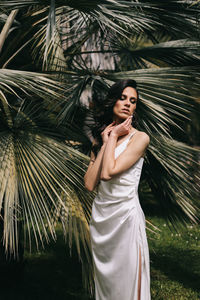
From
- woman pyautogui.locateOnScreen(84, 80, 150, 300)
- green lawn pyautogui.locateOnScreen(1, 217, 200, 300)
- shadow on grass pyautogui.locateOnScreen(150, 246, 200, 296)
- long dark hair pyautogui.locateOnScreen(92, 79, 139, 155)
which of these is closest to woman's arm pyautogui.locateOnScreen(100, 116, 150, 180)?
woman pyautogui.locateOnScreen(84, 80, 150, 300)

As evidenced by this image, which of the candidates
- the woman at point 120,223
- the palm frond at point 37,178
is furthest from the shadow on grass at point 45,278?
the woman at point 120,223

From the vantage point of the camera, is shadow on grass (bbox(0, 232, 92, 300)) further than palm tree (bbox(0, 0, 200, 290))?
Yes

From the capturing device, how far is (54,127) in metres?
3.27

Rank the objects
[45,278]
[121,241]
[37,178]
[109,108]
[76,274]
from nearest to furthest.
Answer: [121,241]
[109,108]
[37,178]
[45,278]
[76,274]

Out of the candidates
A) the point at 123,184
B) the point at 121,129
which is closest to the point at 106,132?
the point at 121,129

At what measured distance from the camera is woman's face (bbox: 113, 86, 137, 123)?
236 cm

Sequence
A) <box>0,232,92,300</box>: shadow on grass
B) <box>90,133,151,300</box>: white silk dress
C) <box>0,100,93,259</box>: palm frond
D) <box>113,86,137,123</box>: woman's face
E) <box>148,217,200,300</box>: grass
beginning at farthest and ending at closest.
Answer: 1. <box>148,217,200,300</box>: grass
2. <box>0,232,92,300</box>: shadow on grass
3. <box>0,100,93,259</box>: palm frond
4. <box>113,86,137,123</box>: woman's face
5. <box>90,133,151,300</box>: white silk dress

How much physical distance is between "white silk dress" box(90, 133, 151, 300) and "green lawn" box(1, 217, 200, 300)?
1.23 m

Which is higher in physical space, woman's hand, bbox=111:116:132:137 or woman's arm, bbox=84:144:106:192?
woman's hand, bbox=111:116:132:137

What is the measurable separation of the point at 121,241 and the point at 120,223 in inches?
3.7

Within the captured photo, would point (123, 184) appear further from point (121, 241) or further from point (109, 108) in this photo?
point (109, 108)

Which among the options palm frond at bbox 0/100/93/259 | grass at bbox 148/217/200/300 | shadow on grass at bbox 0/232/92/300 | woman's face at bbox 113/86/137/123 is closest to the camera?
woman's face at bbox 113/86/137/123

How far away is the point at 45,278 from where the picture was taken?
Answer: 4520mm

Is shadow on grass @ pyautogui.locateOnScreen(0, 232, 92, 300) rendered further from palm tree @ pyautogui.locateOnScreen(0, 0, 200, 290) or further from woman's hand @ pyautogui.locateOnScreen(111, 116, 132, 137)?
woman's hand @ pyautogui.locateOnScreen(111, 116, 132, 137)
